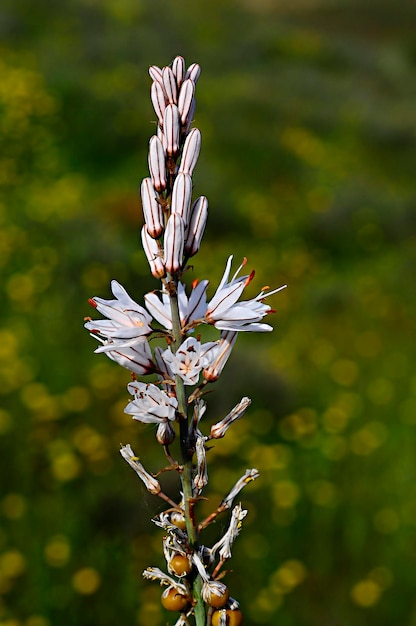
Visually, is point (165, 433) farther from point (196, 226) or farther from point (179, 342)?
point (196, 226)

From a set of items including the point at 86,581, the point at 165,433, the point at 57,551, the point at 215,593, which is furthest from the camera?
the point at 57,551

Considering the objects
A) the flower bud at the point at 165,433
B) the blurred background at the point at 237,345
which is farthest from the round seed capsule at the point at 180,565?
the blurred background at the point at 237,345

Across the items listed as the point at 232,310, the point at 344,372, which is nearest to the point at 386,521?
the point at 344,372

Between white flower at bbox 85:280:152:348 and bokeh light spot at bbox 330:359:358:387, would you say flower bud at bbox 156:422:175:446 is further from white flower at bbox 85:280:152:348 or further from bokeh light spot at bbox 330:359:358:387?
bokeh light spot at bbox 330:359:358:387

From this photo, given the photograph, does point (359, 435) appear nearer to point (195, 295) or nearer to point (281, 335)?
point (281, 335)

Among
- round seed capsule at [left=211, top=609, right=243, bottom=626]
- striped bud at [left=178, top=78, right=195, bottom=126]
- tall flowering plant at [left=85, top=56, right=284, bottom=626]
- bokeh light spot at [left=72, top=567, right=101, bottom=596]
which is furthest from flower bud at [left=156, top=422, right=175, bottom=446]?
bokeh light spot at [left=72, top=567, right=101, bottom=596]

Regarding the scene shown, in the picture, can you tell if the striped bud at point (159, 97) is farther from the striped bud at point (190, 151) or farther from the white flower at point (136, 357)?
the white flower at point (136, 357)

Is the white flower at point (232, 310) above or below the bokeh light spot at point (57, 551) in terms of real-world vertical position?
above
